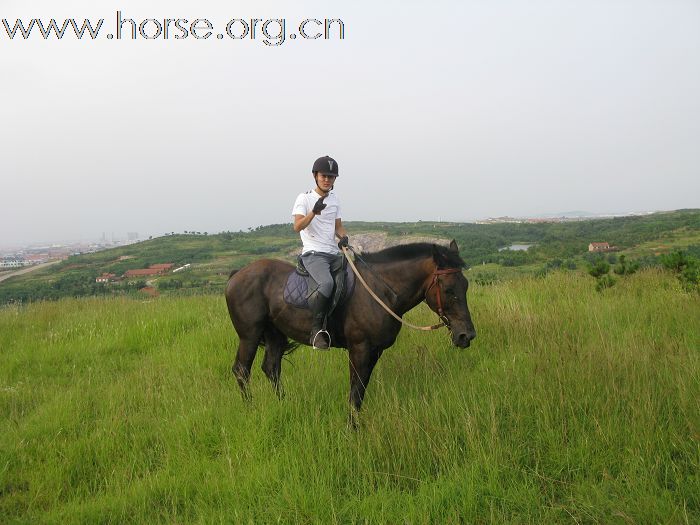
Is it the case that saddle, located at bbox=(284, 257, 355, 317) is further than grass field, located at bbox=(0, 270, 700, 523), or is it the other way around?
saddle, located at bbox=(284, 257, 355, 317)

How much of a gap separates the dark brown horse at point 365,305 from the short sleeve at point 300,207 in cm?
86

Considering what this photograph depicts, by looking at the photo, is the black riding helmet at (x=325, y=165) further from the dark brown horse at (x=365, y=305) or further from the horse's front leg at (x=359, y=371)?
the horse's front leg at (x=359, y=371)

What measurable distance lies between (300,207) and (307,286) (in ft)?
2.99

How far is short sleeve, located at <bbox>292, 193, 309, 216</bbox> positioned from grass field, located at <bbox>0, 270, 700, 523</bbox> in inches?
80.0

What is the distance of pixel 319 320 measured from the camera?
4.45 m

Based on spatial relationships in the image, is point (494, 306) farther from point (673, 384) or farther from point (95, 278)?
point (95, 278)

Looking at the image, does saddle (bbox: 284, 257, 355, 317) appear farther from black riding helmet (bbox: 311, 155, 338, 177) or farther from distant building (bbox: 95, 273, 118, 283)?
A: distant building (bbox: 95, 273, 118, 283)

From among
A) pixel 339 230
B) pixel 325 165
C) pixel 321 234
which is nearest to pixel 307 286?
pixel 321 234

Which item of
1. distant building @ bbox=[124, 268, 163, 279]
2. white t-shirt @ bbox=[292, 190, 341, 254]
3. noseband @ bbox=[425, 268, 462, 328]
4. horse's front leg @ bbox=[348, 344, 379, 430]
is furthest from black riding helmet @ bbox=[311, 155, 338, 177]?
distant building @ bbox=[124, 268, 163, 279]

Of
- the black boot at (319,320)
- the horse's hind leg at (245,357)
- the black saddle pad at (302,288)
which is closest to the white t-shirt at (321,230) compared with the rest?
the black saddle pad at (302,288)

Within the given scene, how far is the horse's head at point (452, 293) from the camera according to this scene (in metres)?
3.98

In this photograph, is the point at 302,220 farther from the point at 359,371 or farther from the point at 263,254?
the point at 263,254

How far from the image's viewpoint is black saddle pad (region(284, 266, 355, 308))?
14.8 ft

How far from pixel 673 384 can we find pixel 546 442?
151 cm
